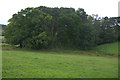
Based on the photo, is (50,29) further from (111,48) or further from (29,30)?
(111,48)

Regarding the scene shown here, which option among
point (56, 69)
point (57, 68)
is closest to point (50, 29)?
point (57, 68)

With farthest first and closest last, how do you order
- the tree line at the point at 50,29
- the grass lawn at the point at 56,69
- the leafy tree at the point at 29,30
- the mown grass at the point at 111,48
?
the tree line at the point at 50,29 → the leafy tree at the point at 29,30 → the mown grass at the point at 111,48 → the grass lawn at the point at 56,69

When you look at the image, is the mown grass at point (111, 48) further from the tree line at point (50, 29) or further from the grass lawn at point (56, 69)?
the tree line at point (50, 29)

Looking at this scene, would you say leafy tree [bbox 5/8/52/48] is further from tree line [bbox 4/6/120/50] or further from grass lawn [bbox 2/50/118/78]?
grass lawn [bbox 2/50/118/78]

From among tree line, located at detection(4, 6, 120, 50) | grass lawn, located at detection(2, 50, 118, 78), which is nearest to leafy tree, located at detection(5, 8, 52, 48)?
tree line, located at detection(4, 6, 120, 50)

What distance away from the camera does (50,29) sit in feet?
99.5

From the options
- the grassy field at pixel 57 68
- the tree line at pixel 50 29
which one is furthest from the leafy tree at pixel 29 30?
the grassy field at pixel 57 68

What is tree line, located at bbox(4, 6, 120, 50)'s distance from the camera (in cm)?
2460

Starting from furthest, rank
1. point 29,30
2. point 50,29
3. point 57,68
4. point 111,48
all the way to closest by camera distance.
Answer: point 50,29
point 29,30
point 111,48
point 57,68

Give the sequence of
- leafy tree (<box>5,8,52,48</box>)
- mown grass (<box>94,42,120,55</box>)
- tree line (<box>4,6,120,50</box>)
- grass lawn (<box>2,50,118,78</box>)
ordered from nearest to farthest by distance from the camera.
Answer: grass lawn (<box>2,50,118,78</box>) → mown grass (<box>94,42,120,55</box>) → leafy tree (<box>5,8,52,48</box>) → tree line (<box>4,6,120,50</box>)

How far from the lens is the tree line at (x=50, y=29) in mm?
24603

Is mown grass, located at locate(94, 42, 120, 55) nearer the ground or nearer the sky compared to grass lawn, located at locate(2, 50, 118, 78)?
nearer the sky

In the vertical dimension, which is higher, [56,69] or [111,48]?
[111,48]

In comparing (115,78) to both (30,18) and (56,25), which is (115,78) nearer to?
(30,18)
